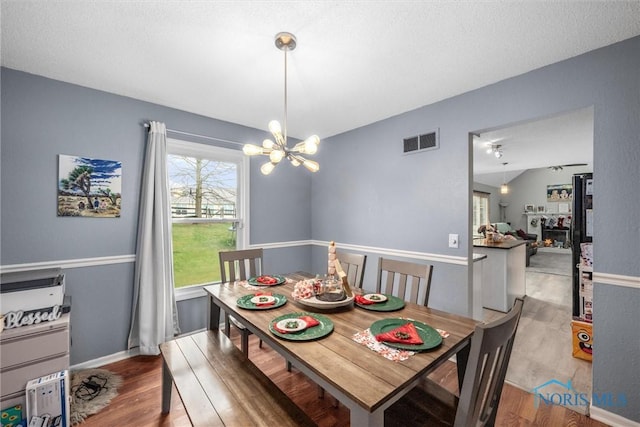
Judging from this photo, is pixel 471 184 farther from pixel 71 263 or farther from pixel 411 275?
pixel 71 263

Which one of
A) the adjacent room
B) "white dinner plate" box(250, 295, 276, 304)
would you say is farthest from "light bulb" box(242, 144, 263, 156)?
"white dinner plate" box(250, 295, 276, 304)

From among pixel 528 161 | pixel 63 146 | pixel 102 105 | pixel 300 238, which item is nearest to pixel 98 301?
pixel 63 146

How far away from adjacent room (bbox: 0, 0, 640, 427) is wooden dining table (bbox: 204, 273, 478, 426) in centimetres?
1

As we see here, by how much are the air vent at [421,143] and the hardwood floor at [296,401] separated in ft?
6.88

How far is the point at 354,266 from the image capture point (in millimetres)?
2355

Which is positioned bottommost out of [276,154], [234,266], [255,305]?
[255,305]

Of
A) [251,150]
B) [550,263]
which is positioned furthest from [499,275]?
[550,263]

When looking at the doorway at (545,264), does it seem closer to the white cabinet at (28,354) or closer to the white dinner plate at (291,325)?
the white dinner plate at (291,325)

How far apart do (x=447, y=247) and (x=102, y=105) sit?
3494 millimetres

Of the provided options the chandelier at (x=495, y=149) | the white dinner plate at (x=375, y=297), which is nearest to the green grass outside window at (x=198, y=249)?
the white dinner plate at (x=375, y=297)

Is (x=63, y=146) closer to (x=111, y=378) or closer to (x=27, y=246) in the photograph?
(x=27, y=246)

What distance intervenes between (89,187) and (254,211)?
1617mm

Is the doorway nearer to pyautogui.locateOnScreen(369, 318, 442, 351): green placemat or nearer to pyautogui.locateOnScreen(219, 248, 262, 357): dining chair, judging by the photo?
pyautogui.locateOnScreen(369, 318, 442, 351): green placemat

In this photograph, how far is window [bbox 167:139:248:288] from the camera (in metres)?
2.86
